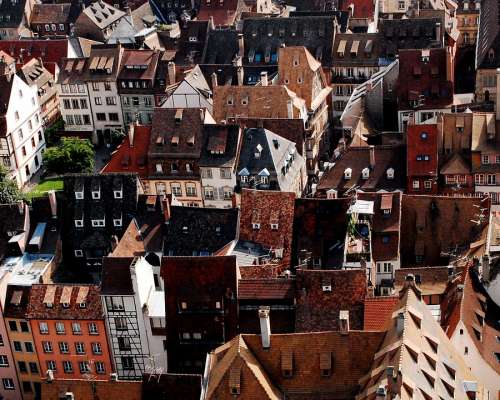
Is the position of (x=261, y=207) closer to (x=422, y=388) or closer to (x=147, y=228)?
(x=147, y=228)

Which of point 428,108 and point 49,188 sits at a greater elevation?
point 428,108

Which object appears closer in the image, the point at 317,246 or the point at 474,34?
the point at 317,246

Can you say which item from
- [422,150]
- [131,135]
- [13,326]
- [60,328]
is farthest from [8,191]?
[422,150]

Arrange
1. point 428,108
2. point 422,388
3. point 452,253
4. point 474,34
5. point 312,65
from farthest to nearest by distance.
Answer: point 474,34, point 312,65, point 428,108, point 452,253, point 422,388

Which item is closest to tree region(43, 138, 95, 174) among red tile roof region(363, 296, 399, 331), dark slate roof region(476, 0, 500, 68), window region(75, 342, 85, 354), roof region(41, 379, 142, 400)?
window region(75, 342, 85, 354)

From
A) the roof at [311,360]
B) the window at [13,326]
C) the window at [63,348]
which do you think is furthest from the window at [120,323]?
the roof at [311,360]

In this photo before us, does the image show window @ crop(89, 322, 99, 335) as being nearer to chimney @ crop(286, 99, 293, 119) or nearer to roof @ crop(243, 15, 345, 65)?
chimney @ crop(286, 99, 293, 119)

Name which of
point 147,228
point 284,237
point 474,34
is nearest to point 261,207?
point 284,237
